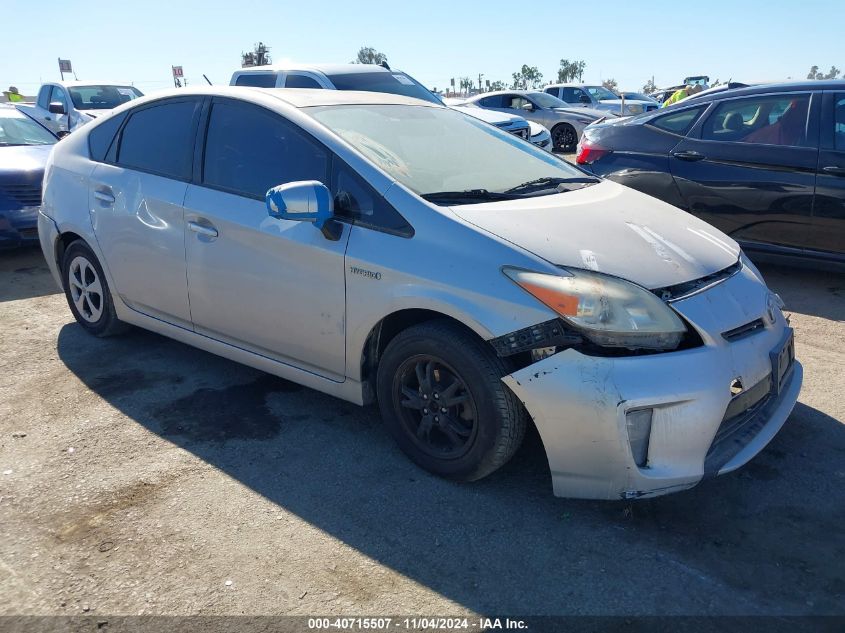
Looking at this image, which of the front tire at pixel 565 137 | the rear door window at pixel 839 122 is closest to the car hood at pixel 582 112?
the front tire at pixel 565 137

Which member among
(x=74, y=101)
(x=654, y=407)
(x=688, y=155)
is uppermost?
(x=74, y=101)

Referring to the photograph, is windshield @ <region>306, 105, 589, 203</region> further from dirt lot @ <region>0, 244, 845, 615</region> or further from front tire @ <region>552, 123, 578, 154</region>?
front tire @ <region>552, 123, 578, 154</region>

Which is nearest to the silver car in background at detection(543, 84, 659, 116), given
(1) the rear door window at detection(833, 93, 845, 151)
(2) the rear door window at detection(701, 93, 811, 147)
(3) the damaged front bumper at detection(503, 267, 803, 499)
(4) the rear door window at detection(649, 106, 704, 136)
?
(4) the rear door window at detection(649, 106, 704, 136)

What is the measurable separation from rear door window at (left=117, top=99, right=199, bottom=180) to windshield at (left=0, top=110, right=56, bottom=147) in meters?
4.34

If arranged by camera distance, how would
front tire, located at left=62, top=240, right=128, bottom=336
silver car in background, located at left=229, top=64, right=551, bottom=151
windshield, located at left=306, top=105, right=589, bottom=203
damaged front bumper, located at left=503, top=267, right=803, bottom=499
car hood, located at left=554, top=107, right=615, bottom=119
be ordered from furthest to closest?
car hood, located at left=554, top=107, right=615, bottom=119 → silver car in background, located at left=229, top=64, right=551, bottom=151 → front tire, located at left=62, top=240, right=128, bottom=336 → windshield, located at left=306, top=105, right=589, bottom=203 → damaged front bumper, located at left=503, top=267, right=803, bottom=499

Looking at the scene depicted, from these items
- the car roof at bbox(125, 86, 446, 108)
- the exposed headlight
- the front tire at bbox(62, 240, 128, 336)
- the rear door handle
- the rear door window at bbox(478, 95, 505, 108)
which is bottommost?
the front tire at bbox(62, 240, 128, 336)

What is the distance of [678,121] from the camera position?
6359 millimetres

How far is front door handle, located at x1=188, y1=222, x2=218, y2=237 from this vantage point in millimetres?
3705

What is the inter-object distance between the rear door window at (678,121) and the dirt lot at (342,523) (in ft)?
9.71

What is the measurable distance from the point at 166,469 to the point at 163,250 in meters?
1.27

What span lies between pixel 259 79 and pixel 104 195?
6122 mm

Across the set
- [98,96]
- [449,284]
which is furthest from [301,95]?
[98,96]

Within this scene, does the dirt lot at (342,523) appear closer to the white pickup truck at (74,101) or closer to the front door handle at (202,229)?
the front door handle at (202,229)

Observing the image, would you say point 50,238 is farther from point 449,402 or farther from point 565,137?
point 565,137
